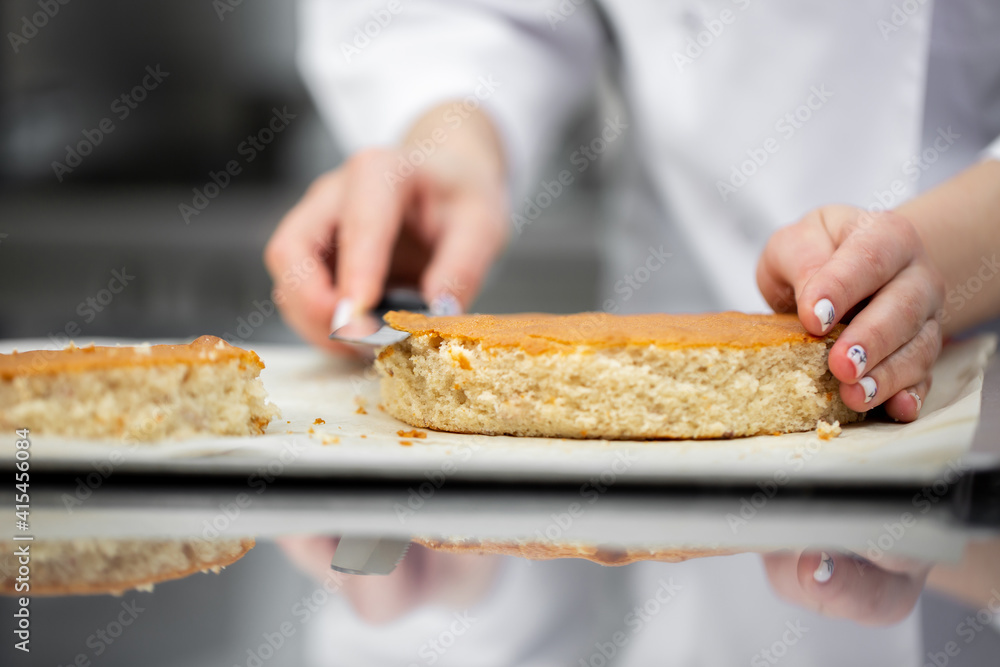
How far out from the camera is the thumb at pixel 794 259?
138 cm

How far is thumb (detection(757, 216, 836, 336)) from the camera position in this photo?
1384 mm

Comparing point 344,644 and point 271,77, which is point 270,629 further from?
point 271,77

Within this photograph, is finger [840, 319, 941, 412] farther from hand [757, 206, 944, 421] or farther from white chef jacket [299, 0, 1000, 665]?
white chef jacket [299, 0, 1000, 665]

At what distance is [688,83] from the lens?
2365mm

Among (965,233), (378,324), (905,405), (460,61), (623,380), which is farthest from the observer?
(460,61)

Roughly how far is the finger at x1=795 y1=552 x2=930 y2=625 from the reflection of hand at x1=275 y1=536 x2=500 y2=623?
34 centimetres

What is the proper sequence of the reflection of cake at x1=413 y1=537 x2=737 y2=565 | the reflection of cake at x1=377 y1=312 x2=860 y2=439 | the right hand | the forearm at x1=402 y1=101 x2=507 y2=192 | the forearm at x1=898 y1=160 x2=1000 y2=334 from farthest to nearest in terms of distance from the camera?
the forearm at x1=402 y1=101 x2=507 y2=192
the right hand
the forearm at x1=898 y1=160 x2=1000 y2=334
the reflection of cake at x1=377 y1=312 x2=860 y2=439
the reflection of cake at x1=413 y1=537 x2=737 y2=565

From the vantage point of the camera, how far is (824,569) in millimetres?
854

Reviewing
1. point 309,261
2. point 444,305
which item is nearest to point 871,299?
point 444,305

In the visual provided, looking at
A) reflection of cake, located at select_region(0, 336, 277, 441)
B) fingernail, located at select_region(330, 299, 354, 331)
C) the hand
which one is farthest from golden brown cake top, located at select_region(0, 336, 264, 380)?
the hand

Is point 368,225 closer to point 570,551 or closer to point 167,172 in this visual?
point 570,551

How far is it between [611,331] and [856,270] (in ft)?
1.35

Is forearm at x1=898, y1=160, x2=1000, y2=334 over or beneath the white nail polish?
beneath

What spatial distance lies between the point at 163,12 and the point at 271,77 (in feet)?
2.46
